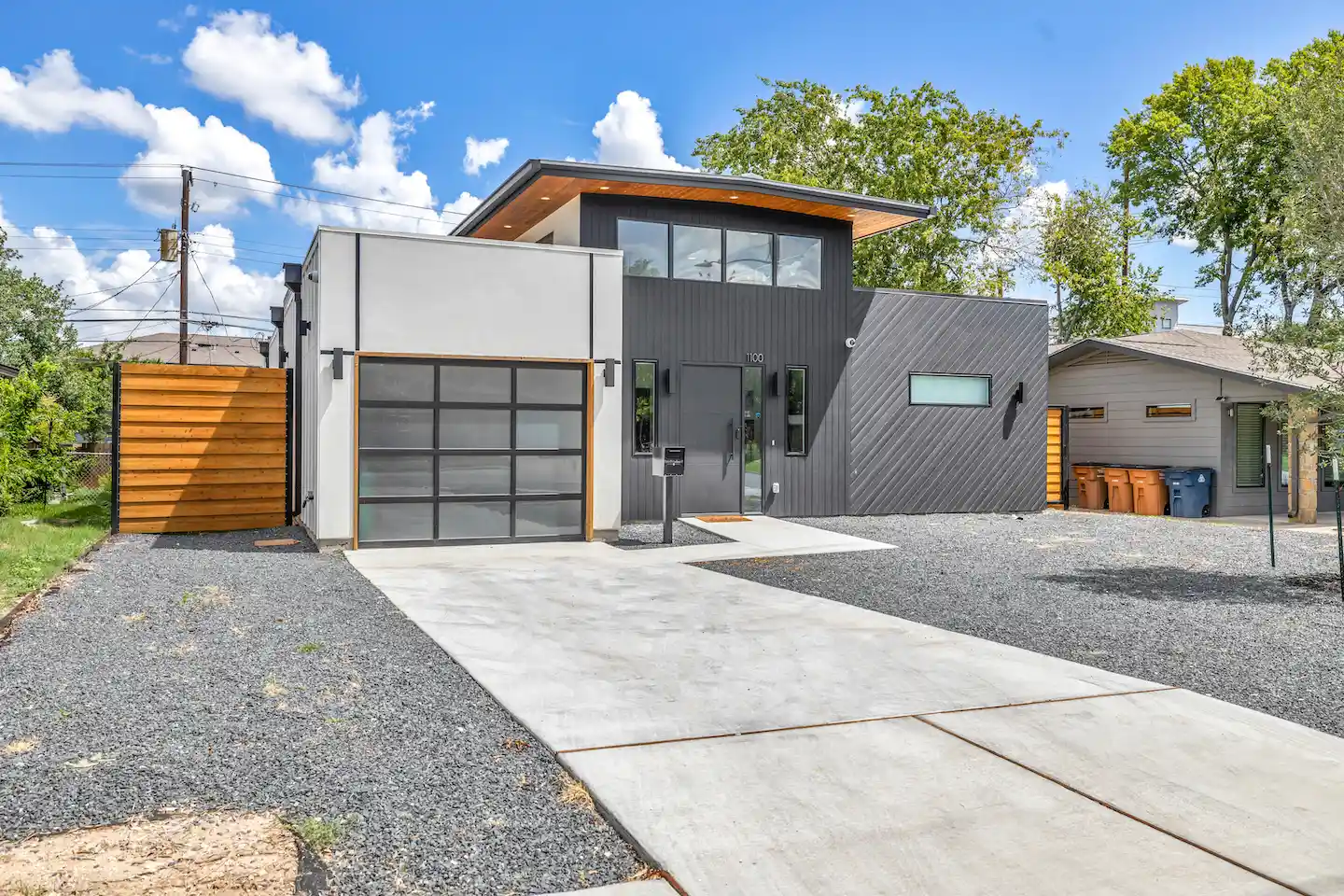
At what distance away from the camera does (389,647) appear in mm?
5191

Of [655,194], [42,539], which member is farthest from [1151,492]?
[42,539]

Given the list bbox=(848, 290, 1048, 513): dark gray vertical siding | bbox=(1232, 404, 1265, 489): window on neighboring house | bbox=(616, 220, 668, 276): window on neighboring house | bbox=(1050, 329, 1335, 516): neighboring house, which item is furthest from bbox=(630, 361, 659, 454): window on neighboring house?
bbox=(1232, 404, 1265, 489): window on neighboring house

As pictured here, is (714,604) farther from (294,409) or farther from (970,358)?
(970,358)

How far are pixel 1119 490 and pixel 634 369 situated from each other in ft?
30.7

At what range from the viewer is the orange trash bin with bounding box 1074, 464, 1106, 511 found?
54.2 ft

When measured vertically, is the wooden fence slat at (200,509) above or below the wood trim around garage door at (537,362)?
below

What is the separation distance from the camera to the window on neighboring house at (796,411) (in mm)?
12758

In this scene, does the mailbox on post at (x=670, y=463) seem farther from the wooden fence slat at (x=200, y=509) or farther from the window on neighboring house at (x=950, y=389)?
the window on neighboring house at (x=950, y=389)

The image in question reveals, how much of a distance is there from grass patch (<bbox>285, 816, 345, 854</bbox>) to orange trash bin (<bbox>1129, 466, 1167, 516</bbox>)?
15261 millimetres

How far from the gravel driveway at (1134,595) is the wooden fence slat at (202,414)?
18.5 ft

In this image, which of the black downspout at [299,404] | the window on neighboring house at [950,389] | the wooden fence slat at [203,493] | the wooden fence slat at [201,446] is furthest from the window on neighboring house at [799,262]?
the wooden fence slat at [203,493]

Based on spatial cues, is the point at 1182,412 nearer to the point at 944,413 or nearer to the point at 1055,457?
the point at 1055,457

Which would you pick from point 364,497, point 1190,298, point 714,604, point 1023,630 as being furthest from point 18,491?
point 1190,298

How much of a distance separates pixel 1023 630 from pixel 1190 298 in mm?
39013
